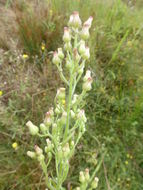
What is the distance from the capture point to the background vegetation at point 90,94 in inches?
74.8

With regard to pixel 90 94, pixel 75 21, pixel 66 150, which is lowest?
pixel 66 150

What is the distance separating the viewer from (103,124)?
7.09 ft

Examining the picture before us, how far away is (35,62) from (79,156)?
1.14 m

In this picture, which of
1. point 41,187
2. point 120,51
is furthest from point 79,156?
point 120,51

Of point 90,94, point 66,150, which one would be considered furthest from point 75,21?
point 90,94

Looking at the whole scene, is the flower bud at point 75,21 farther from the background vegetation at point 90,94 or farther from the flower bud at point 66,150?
the background vegetation at point 90,94

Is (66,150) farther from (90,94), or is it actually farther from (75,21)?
(90,94)

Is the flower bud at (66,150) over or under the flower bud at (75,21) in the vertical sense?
under

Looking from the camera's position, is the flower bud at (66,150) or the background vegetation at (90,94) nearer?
the flower bud at (66,150)

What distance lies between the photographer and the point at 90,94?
2264 mm

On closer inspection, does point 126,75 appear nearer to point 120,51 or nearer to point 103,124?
point 120,51

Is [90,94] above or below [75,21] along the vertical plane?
below

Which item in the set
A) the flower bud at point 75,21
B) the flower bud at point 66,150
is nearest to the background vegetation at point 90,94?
the flower bud at point 66,150

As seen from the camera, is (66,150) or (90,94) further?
(90,94)
